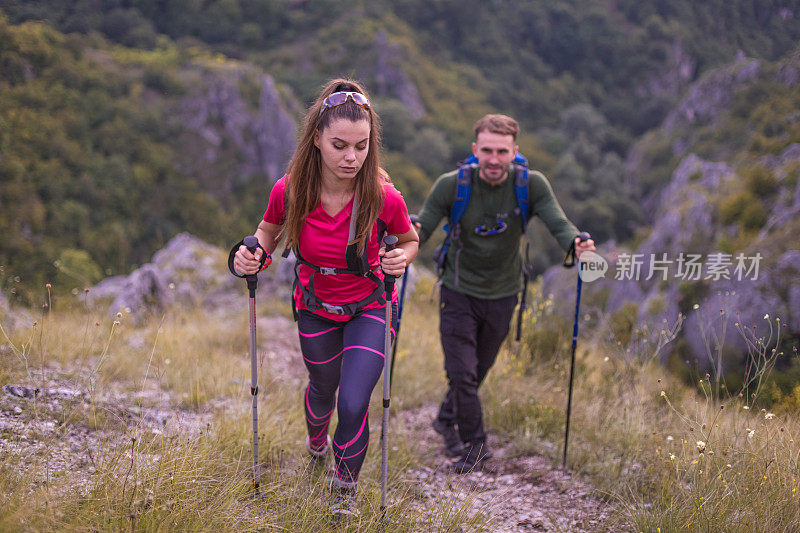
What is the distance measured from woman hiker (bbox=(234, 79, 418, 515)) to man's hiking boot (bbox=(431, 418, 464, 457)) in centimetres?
141

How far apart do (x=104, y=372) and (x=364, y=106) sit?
3.13m

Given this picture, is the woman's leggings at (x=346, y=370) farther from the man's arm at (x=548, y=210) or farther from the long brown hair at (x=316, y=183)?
the man's arm at (x=548, y=210)

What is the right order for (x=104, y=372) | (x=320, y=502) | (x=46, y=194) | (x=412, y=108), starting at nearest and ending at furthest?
(x=320, y=502)
(x=104, y=372)
(x=46, y=194)
(x=412, y=108)

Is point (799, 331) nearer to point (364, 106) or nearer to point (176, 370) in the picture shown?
point (364, 106)

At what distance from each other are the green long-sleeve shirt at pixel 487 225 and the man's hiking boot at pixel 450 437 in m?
1.15

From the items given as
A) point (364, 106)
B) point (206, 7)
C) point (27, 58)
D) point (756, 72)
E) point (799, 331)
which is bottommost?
point (799, 331)

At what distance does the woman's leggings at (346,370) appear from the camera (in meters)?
2.70

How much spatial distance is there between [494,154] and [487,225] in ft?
1.64

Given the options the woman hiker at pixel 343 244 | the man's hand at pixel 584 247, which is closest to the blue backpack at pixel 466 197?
the man's hand at pixel 584 247


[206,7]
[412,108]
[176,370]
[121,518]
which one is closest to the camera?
[121,518]

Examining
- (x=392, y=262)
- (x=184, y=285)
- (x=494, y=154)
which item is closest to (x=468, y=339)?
(x=494, y=154)

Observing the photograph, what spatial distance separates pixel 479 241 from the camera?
3.86 metres

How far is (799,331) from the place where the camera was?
462cm

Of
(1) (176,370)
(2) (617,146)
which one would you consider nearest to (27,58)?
(1) (176,370)
